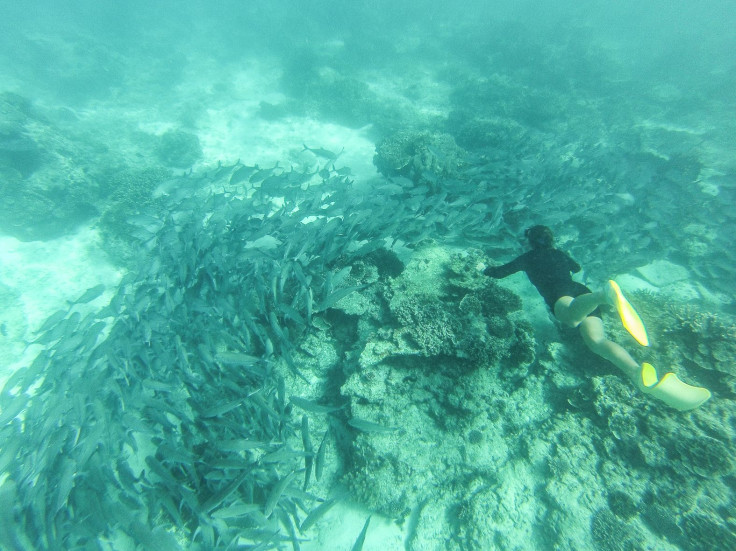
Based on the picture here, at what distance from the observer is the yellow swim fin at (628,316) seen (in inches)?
113

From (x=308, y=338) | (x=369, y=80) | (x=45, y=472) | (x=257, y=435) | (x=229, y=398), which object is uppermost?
(x=369, y=80)

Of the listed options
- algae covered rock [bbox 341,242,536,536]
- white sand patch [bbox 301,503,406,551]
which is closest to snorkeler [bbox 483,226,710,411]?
algae covered rock [bbox 341,242,536,536]

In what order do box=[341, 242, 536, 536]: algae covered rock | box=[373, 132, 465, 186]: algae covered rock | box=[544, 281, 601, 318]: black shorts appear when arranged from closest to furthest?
box=[341, 242, 536, 536]: algae covered rock, box=[544, 281, 601, 318]: black shorts, box=[373, 132, 465, 186]: algae covered rock

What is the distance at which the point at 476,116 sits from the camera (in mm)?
12414

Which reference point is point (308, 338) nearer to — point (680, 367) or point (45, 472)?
point (45, 472)

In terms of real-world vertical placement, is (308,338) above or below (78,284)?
above

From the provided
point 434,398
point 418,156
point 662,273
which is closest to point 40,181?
point 418,156

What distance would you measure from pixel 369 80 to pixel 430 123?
22.3ft

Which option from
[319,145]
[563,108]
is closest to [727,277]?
[563,108]

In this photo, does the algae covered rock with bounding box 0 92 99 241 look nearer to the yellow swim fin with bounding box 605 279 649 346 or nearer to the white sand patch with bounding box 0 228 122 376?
the white sand patch with bounding box 0 228 122 376

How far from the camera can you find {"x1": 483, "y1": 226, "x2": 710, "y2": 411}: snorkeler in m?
2.89

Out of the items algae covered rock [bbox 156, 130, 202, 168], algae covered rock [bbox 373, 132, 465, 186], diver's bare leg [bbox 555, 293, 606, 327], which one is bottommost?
algae covered rock [bbox 156, 130, 202, 168]

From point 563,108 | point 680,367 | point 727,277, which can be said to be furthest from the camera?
point 563,108

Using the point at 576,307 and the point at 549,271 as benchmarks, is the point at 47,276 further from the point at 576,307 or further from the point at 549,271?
the point at 576,307
